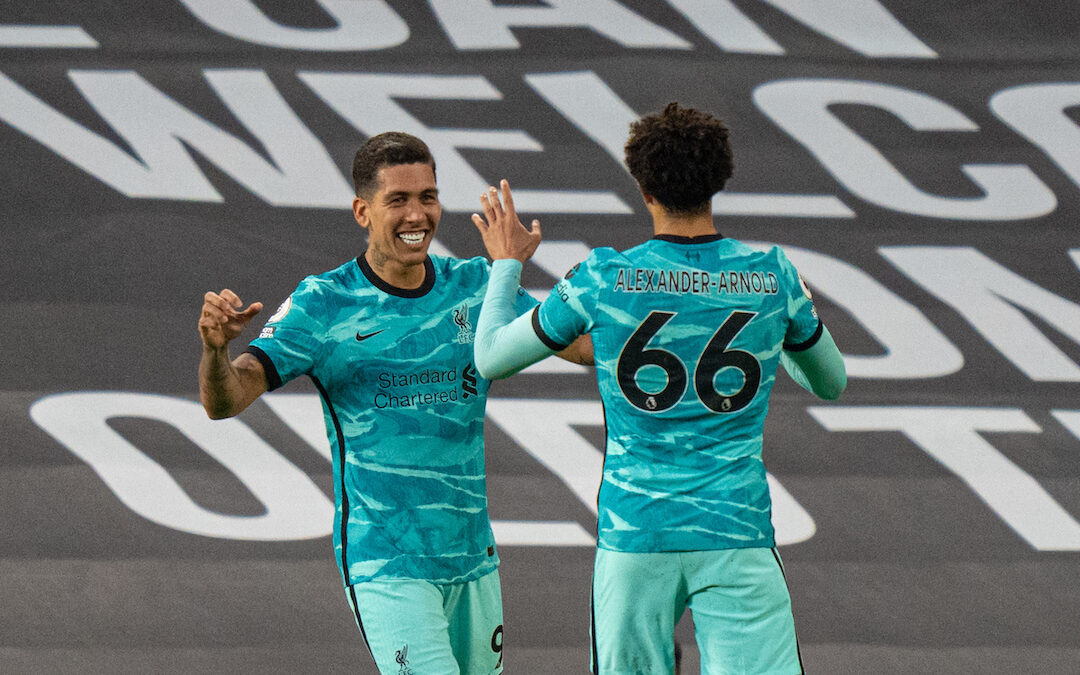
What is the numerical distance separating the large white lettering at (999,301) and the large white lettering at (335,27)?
7.21ft

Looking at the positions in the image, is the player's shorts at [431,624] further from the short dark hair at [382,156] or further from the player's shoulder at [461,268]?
the short dark hair at [382,156]

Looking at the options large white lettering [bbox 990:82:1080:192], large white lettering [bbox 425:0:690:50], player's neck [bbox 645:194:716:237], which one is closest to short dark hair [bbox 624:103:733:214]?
player's neck [bbox 645:194:716:237]

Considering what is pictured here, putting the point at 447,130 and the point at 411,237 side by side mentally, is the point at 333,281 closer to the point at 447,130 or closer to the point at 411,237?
the point at 411,237

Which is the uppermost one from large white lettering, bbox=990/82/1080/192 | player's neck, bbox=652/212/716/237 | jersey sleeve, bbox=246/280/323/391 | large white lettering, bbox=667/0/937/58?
large white lettering, bbox=667/0/937/58

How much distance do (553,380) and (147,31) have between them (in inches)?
86.4

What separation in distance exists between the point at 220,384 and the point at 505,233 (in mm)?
601

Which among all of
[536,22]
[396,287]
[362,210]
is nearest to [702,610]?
[396,287]

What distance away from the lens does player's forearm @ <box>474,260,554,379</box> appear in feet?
6.33

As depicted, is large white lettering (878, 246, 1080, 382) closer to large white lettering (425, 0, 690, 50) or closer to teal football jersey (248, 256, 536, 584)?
large white lettering (425, 0, 690, 50)

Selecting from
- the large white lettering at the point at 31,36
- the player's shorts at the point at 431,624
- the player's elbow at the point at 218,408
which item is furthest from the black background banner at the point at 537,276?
the player's elbow at the point at 218,408

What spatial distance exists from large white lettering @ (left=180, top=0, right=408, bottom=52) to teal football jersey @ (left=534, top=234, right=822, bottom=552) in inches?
117

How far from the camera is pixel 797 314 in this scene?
6.42 feet

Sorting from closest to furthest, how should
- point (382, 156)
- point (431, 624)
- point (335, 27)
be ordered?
point (431, 624) < point (382, 156) < point (335, 27)

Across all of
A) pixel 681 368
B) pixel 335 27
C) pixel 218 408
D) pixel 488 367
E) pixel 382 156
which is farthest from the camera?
pixel 335 27
